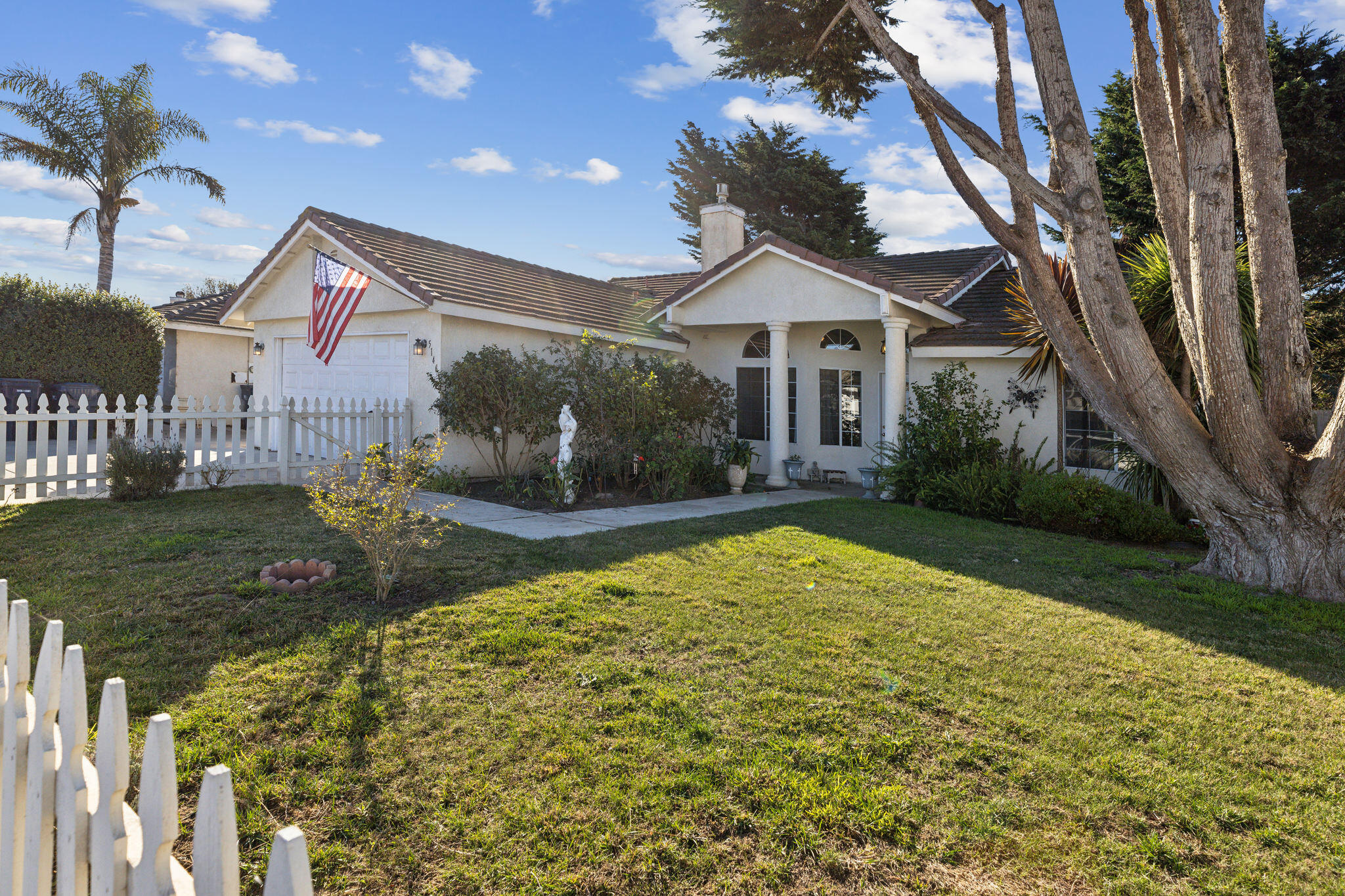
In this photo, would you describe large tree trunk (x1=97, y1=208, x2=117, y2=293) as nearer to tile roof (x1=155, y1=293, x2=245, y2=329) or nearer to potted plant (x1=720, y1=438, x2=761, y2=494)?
tile roof (x1=155, y1=293, x2=245, y2=329)

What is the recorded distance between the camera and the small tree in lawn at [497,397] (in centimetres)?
1056

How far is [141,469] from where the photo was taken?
8.51 metres

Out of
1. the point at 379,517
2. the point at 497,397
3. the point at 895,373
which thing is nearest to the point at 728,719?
the point at 379,517

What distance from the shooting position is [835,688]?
12.7ft

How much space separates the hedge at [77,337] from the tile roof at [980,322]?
17411 millimetres

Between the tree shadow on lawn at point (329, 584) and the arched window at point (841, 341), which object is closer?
the tree shadow on lawn at point (329, 584)

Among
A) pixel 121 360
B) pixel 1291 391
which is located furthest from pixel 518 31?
pixel 121 360

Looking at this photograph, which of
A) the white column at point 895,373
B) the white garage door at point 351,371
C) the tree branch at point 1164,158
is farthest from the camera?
the white garage door at point 351,371

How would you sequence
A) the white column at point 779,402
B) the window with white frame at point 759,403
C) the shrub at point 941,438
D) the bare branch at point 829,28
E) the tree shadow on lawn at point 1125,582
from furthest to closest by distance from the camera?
the window with white frame at point 759,403 → the white column at point 779,402 → the shrub at point 941,438 → the bare branch at point 829,28 → the tree shadow on lawn at point 1125,582

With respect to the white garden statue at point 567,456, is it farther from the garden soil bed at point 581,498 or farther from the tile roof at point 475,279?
the tile roof at point 475,279

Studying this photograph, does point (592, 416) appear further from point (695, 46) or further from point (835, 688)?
point (835, 688)

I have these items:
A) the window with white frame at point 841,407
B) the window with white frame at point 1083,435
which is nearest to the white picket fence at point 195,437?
the window with white frame at point 841,407

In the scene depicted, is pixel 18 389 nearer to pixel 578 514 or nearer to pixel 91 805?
pixel 578 514

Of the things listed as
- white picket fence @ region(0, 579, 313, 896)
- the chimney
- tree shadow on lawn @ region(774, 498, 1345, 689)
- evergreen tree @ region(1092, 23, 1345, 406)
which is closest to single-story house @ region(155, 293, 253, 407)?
the chimney
